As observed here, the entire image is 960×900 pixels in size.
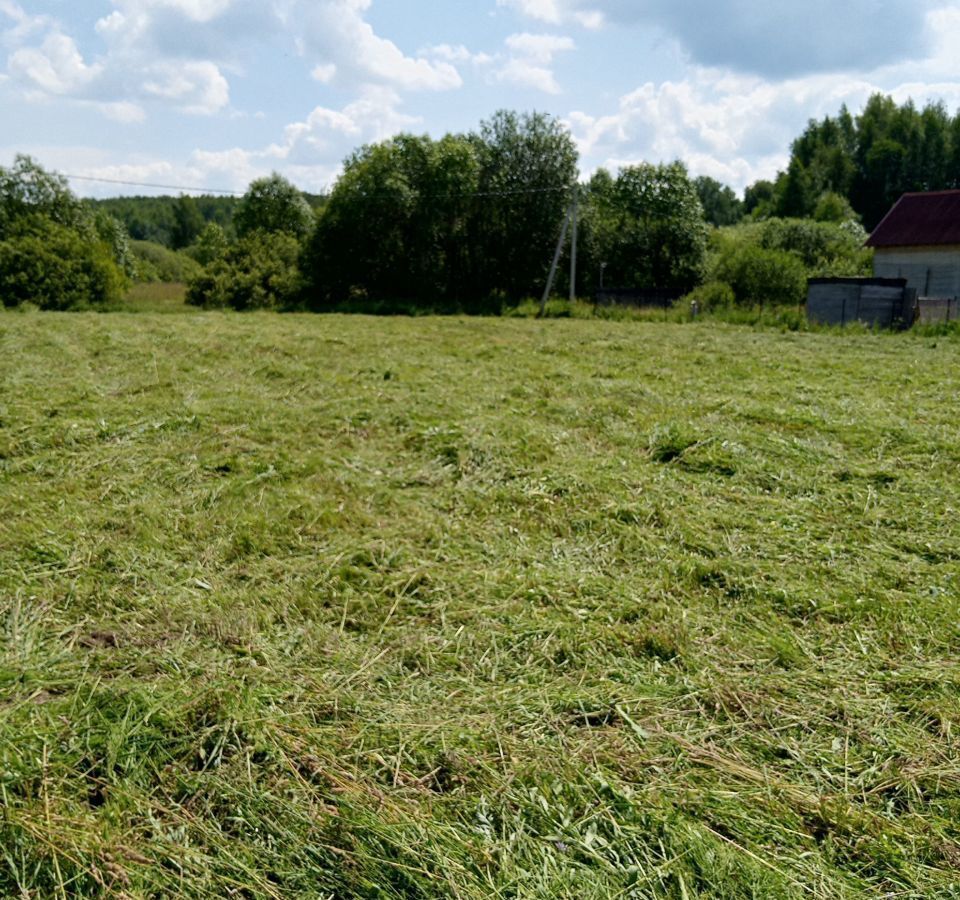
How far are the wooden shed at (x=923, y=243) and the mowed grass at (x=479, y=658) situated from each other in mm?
25025

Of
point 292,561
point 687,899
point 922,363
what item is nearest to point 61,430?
point 292,561

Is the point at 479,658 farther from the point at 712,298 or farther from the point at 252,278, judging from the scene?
the point at 252,278

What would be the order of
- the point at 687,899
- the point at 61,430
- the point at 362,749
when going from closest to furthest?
the point at 687,899
the point at 362,749
the point at 61,430

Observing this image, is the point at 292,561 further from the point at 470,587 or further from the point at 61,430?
the point at 61,430

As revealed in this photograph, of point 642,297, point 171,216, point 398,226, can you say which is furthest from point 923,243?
point 171,216

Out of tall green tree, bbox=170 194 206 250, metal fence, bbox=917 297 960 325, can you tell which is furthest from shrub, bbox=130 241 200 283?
metal fence, bbox=917 297 960 325

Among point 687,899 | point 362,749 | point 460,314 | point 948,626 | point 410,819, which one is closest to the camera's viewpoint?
point 687,899

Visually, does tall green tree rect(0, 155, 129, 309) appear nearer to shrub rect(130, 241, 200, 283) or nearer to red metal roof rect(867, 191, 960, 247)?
red metal roof rect(867, 191, 960, 247)

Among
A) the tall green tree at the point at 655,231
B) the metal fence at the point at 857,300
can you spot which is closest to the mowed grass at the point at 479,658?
the metal fence at the point at 857,300

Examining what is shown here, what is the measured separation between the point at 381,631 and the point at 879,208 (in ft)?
204

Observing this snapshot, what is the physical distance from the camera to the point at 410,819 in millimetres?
1731

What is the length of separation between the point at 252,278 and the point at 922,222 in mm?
24843

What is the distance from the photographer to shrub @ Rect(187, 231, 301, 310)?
77.7 feet

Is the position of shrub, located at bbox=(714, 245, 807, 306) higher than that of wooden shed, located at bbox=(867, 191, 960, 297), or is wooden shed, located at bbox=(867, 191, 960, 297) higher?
wooden shed, located at bbox=(867, 191, 960, 297)
